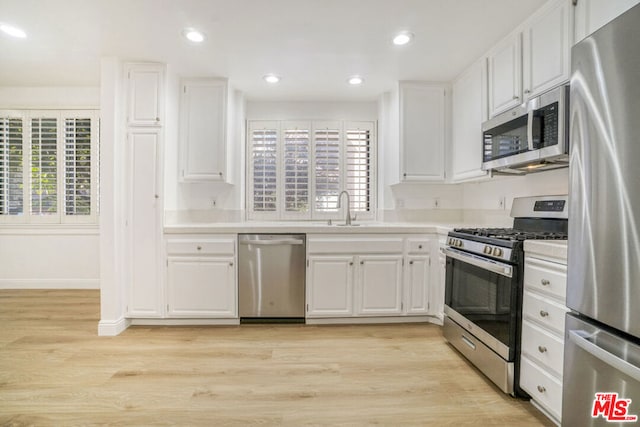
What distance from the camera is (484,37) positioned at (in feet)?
7.87

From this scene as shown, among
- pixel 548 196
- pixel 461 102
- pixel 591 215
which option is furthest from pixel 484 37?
pixel 591 215

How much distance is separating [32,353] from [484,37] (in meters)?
4.23

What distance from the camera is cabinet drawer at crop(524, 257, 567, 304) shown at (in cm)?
151

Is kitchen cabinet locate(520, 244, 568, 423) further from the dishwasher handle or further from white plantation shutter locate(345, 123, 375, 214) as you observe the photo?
white plantation shutter locate(345, 123, 375, 214)

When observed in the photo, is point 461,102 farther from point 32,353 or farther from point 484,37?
point 32,353

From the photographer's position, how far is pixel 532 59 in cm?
213

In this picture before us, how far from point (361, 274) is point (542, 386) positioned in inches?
60.9

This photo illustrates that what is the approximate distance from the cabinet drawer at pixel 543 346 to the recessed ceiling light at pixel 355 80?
8.27 feet

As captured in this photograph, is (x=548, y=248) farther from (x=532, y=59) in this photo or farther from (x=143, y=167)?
(x=143, y=167)

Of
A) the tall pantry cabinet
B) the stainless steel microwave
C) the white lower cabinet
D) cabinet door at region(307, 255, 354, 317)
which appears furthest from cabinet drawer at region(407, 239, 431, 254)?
the tall pantry cabinet

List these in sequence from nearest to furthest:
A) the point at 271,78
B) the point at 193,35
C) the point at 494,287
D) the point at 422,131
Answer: the point at 494,287, the point at 193,35, the point at 271,78, the point at 422,131

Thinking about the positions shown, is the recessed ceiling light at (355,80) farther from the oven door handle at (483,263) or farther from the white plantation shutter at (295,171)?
the oven door handle at (483,263)

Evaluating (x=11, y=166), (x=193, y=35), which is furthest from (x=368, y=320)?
(x=11, y=166)

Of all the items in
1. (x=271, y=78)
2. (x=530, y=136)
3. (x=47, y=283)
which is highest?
(x=271, y=78)
